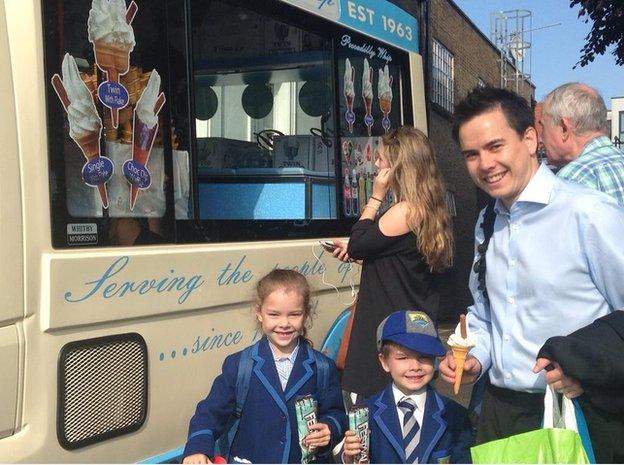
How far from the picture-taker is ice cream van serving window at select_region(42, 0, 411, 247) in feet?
8.73

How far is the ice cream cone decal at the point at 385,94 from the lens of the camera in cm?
499

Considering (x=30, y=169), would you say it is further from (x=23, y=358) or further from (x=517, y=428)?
(x=517, y=428)

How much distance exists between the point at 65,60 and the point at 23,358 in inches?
37.7

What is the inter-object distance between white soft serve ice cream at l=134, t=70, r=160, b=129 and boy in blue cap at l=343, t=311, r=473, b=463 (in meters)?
1.16

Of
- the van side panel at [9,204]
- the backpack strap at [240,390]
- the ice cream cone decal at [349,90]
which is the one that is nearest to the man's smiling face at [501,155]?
the backpack strap at [240,390]

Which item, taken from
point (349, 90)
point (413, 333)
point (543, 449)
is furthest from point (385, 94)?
point (543, 449)

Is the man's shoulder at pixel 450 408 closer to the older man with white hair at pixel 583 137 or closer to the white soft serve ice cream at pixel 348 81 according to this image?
the older man with white hair at pixel 583 137

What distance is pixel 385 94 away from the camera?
506 cm

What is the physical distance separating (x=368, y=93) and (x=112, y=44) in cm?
228

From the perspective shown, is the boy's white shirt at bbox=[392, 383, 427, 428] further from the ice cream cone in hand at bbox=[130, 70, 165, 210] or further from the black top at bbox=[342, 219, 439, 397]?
the ice cream cone in hand at bbox=[130, 70, 165, 210]

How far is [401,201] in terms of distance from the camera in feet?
11.5

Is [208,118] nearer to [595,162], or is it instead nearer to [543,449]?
[595,162]

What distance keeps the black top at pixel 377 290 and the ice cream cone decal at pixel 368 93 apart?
1401mm

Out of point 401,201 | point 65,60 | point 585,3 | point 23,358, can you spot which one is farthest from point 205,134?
point 585,3
